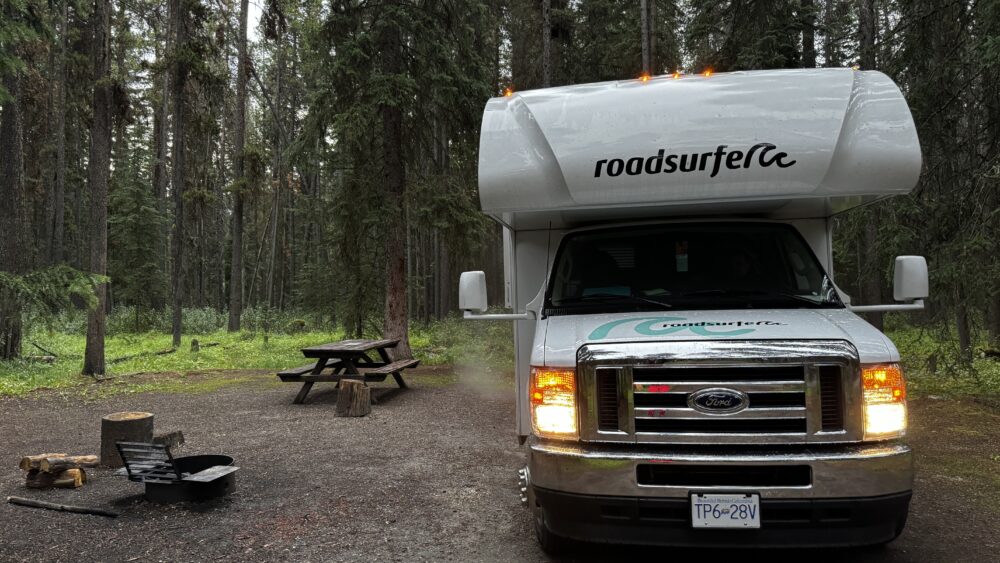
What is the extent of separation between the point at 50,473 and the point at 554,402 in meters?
4.82

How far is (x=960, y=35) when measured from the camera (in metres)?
9.12

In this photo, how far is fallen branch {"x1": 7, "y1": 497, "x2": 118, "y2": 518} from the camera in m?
4.89

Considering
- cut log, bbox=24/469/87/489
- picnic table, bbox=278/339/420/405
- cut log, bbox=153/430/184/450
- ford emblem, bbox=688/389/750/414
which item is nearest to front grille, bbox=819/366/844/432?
ford emblem, bbox=688/389/750/414

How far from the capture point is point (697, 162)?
4.28 meters

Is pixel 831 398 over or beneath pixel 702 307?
beneath

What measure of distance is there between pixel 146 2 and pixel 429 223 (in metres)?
14.7

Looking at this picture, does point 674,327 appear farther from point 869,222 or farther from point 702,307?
point 869,222

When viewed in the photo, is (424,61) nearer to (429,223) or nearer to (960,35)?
(429,223)

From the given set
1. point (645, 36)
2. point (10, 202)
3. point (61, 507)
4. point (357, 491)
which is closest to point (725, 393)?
point (357, 491)

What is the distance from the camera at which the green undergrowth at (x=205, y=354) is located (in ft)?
40.8

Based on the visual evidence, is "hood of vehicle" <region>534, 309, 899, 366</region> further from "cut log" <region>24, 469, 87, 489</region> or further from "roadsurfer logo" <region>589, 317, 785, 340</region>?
"cut log" <region>24, 469, 87, 489</region>

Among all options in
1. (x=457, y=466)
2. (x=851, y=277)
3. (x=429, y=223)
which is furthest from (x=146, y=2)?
(x=851, y=277)

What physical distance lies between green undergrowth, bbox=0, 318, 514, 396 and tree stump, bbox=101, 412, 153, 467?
19.0 feet

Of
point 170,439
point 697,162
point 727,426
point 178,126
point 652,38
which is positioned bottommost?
point 170,439
